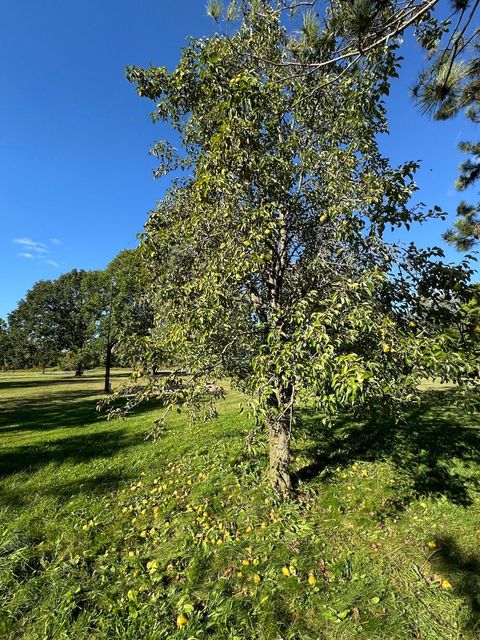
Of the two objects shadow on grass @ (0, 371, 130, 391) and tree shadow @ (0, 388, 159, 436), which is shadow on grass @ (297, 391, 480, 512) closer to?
tree shadow @ (0, 388, 159, 436)

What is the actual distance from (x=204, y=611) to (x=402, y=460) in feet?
16.9

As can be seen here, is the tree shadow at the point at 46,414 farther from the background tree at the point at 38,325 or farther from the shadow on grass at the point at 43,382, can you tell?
the background tree at the point at 38,325

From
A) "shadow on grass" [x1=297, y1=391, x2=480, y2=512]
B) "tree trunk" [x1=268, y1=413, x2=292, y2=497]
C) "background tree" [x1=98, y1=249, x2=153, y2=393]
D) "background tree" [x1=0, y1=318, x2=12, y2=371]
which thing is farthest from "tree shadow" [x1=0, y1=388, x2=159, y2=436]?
"background tree" [x1=0, y1=318, x2=12, y2=371]

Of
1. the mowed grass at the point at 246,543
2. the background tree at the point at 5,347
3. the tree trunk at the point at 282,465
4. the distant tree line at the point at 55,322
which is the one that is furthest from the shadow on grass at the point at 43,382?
the tree trunk at the point at 282,465

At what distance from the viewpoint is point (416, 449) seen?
24.3ft

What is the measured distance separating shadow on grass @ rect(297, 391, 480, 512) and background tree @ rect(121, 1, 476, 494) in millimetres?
1609

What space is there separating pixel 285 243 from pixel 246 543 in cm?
454

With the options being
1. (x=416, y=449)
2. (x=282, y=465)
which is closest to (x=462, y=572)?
(x=282, y=465)

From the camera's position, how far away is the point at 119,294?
25500mm

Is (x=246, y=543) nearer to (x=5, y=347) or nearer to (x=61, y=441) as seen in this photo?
(x=61, y=441)

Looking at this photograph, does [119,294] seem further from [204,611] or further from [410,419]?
[204,611]

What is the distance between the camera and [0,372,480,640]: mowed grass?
3.39 m

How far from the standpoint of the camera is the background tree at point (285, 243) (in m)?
3.73

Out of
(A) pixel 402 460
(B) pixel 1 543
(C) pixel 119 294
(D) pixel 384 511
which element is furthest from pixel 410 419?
(C) pixel 119 294
